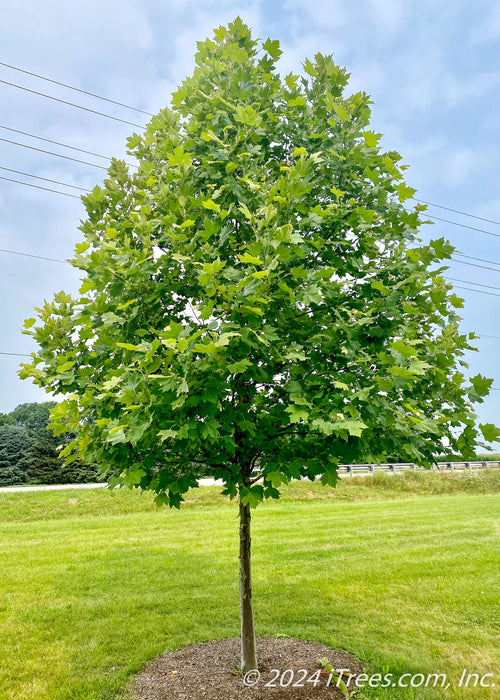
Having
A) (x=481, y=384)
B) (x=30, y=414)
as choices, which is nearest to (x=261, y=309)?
(x=481, y=384)

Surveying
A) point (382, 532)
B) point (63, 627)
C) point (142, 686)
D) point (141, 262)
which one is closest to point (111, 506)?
point (382, 532)

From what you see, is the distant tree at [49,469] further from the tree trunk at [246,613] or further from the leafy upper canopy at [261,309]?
the leafy upper canopy at [261,309]

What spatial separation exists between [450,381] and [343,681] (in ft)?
10.5

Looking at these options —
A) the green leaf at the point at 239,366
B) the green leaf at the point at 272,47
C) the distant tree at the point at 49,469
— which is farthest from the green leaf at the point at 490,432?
the distant tree at the point at 49,469

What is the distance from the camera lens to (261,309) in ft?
11.3

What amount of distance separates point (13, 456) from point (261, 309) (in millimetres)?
28570

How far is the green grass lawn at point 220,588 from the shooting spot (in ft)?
17.8

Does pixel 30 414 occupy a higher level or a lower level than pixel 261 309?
higher

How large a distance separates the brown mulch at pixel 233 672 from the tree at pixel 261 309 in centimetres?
32

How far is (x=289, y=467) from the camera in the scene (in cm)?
385

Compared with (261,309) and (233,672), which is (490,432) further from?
(233,672)

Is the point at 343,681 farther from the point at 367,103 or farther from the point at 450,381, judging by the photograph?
the point at 367,103

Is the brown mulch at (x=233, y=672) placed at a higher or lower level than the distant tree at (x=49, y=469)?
lower

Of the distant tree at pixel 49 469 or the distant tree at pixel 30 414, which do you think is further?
the distant tree at pixel 30 414
